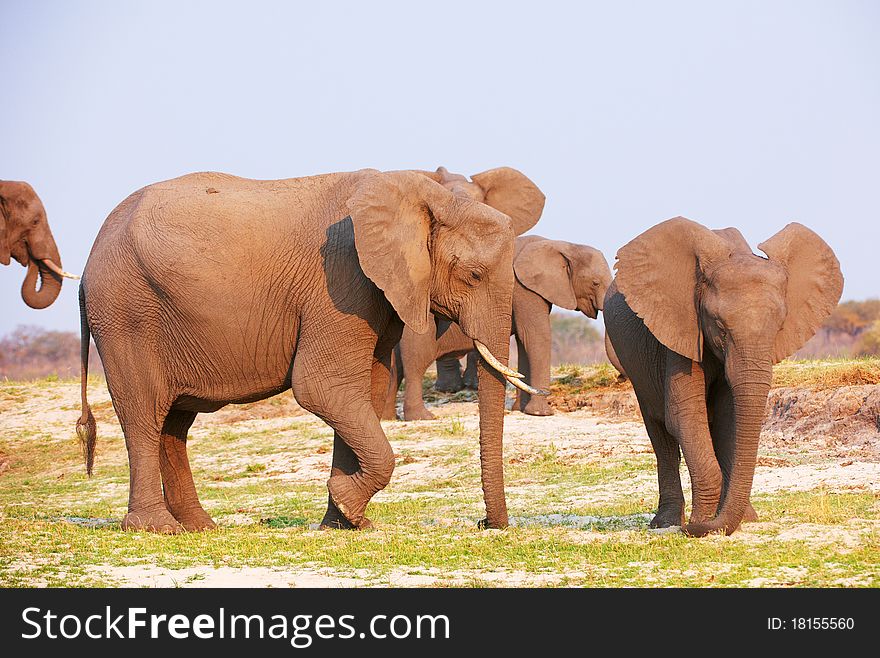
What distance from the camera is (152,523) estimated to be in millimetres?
10484

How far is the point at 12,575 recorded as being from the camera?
8406 millimetres

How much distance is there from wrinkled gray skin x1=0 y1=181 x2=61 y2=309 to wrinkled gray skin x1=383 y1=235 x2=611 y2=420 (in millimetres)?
5748

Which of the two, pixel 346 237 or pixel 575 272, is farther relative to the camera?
pixel 575 272

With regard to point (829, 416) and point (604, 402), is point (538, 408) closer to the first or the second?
point (604, 402)

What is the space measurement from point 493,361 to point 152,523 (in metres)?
2.98

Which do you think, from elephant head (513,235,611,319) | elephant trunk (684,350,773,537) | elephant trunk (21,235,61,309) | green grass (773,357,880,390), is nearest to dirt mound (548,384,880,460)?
green grass (773,357,880,390)

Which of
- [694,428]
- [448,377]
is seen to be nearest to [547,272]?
[448,377]

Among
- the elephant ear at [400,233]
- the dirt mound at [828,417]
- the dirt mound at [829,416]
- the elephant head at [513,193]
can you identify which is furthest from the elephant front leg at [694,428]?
the dirt mound at [829,416]

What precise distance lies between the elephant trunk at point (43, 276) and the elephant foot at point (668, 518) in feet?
27.2

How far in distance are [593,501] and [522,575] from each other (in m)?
4.51

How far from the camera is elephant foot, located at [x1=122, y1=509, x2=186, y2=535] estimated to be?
10438 mm

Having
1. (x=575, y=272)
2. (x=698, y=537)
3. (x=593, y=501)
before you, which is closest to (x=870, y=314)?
(x=575, y=272)

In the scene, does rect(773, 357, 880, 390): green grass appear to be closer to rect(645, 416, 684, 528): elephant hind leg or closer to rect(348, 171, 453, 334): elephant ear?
rect(645, 416, 684, 528): elephant hind leg

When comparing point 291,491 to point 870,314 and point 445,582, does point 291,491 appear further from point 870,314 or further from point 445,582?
point 870,314
